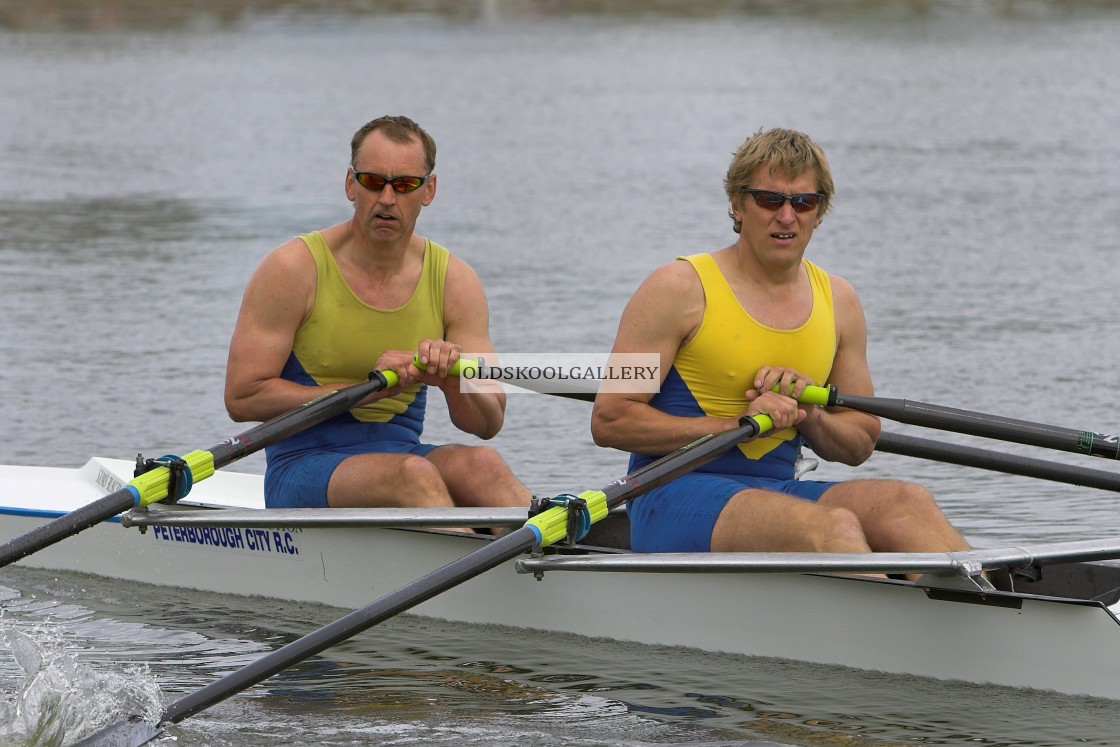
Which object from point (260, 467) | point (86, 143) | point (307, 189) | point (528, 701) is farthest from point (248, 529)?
point (86, 143)

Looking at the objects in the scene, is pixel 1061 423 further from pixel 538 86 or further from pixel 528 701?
pixel 538 86

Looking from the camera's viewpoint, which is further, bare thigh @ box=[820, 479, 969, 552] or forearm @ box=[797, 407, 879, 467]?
forearm @ box=[797, 407, 879, 467]

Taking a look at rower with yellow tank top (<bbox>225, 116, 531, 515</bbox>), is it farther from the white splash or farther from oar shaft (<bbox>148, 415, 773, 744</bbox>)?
the white splash

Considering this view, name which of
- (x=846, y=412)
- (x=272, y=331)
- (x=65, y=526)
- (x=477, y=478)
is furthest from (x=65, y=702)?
(x=846, y=412)

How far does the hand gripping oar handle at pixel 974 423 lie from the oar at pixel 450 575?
28 cm

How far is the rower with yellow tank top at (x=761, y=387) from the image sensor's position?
17.3 ft

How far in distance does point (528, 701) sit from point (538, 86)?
2554cm

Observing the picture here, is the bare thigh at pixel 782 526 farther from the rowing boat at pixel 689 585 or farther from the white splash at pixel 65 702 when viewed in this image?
the white splash at pixel 65 702

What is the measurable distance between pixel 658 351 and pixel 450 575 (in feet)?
3.21

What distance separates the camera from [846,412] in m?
5.63

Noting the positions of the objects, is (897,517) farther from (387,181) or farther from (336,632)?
(387,181)

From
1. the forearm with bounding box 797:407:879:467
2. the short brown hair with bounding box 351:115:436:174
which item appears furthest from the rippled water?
the short brown hair with bounding box 351:115:436:174

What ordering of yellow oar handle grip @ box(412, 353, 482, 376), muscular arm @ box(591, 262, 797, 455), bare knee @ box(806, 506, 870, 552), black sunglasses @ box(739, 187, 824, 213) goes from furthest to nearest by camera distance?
yellow oar handle grip @ box(412, 353, 482, 376) → muscular arm @ box(591, 262, 797, 455) → black sunglasses @ box(739, 187, 824, 213) → bare knee @ box(806, 506, 870, 552)

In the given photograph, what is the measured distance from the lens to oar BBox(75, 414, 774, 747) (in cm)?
482
